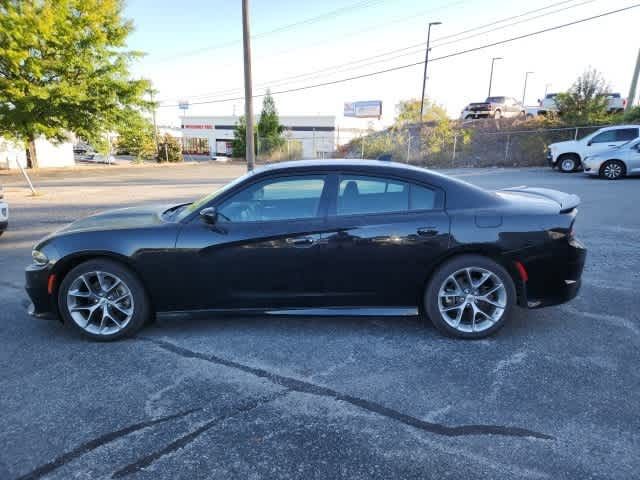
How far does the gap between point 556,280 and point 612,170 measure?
13801 mm

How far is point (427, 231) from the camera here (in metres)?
3.43

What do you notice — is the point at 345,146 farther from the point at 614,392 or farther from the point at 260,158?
the point at 614,392

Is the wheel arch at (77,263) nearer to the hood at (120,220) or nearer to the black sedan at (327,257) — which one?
the black sedan at (327,257)

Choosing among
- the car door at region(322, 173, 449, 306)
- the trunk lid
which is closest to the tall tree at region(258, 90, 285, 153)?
the trunk lid

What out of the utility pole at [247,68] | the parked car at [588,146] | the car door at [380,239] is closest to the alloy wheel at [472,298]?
the car door at [380,239]

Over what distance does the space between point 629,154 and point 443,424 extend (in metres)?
15.6

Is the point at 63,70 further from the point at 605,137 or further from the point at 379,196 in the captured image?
the point at 605,137

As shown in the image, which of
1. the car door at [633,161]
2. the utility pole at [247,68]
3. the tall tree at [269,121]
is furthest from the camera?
the tall tree at [269,121]

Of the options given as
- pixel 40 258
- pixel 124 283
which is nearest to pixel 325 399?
pixel 124 283

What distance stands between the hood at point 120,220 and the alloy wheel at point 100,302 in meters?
0.44

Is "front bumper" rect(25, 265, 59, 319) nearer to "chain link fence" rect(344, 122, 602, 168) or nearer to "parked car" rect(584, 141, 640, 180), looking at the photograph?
"parked car" rect(584, 141, 640, 180)

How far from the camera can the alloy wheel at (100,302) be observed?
351 cm

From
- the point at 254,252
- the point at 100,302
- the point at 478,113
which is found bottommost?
the point at 100,302

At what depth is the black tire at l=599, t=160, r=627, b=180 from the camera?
14156 mm
